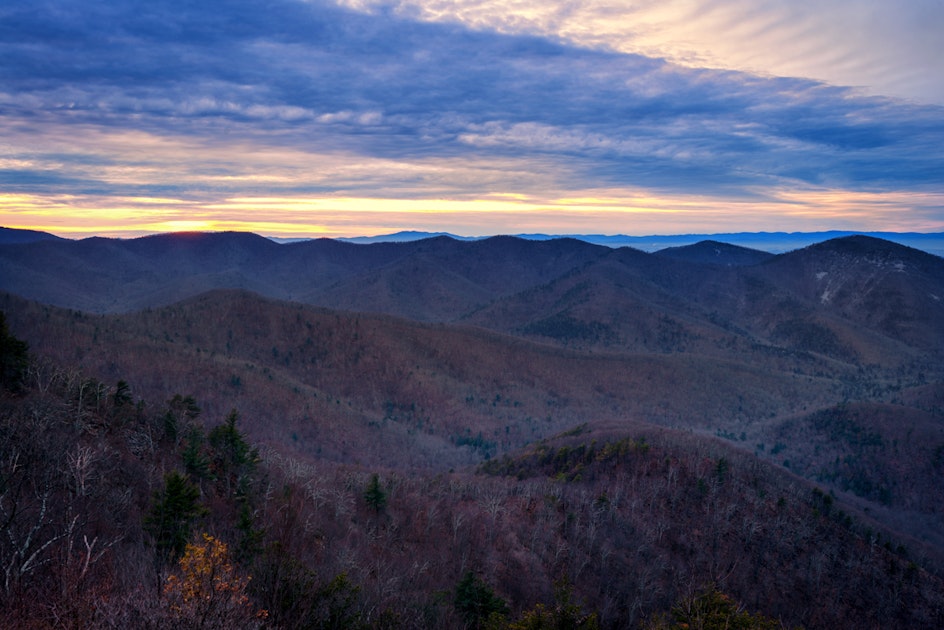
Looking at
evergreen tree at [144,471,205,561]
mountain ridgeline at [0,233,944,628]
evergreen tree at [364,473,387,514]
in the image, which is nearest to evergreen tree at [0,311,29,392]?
mountain ridgeline at [0,233,944,628]

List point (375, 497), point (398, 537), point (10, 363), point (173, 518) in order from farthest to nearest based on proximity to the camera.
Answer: point (375, 497) → point (398, 537) → point (10, 363) → point (173, 518)

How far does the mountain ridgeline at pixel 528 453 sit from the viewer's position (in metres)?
31.2

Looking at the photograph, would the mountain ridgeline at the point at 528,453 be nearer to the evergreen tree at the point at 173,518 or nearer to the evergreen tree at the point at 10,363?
the evergreen tree at the point at 10,363

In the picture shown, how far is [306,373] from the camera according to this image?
366ft

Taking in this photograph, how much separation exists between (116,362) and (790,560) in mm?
92192

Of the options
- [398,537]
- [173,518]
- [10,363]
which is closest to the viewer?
[173,518]

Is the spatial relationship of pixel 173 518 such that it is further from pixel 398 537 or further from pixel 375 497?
pixel 398 537

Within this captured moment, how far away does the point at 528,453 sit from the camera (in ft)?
219

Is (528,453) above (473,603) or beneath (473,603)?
beneath

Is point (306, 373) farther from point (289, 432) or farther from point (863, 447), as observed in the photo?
point (863, 447)

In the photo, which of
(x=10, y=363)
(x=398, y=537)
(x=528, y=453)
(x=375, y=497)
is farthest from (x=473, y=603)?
(x=528, y=453)

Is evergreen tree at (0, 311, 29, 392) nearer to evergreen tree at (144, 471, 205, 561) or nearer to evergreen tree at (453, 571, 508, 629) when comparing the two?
evergreen tree at (144, 471, 205, 561)

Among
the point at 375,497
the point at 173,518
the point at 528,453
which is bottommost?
the point at 528,453

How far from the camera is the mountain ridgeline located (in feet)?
102
